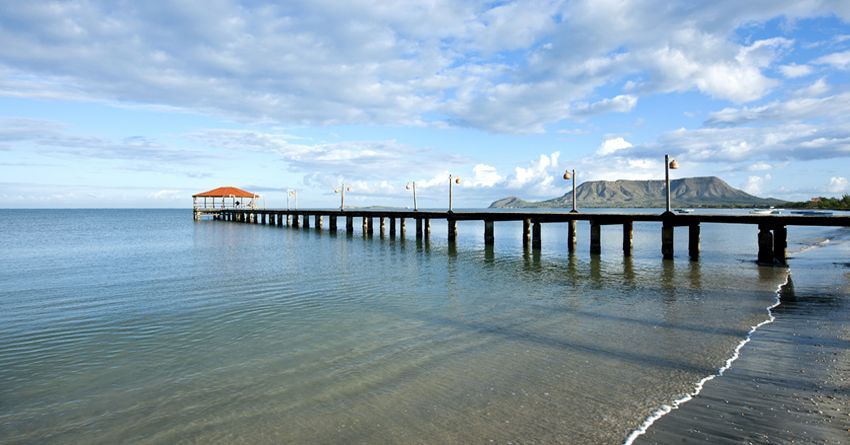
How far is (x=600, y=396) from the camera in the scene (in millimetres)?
6469

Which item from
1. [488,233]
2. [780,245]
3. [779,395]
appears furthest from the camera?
[488,233]

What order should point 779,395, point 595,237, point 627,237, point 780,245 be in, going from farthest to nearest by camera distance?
1. point 595,237
2. point 627,237
3. point 780,245
4. point 779,395

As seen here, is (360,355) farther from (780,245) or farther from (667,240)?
(780,245)

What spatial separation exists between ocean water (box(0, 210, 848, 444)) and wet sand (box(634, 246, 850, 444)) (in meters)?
0.39

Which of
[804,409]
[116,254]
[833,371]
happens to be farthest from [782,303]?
[116,254]

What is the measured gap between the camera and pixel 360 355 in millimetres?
8484

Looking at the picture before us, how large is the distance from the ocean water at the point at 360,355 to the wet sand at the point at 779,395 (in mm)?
388

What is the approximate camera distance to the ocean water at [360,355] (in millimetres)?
5770

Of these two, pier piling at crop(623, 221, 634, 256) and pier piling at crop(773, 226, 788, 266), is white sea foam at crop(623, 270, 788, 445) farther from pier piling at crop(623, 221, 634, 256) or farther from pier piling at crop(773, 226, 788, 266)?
pier piling at crop(623, 221, 634, 256)

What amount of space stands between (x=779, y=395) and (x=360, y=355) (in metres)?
6.15

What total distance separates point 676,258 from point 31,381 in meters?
26.2

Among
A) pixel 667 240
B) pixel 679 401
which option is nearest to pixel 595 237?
pixel 667 240

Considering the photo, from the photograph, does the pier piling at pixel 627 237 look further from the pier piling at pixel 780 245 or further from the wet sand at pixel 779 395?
the wet sand at pixel 779 395

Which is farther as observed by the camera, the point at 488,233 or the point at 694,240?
the point at 488,233
